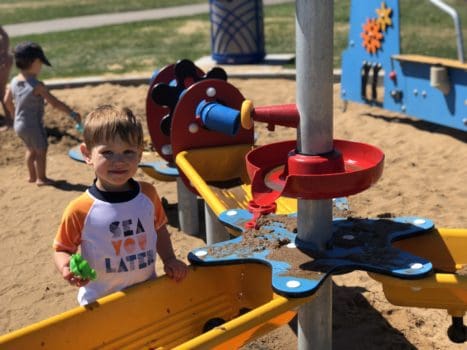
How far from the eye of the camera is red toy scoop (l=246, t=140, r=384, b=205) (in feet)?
6.79

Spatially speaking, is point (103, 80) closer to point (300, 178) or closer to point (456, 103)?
point (456, 103)

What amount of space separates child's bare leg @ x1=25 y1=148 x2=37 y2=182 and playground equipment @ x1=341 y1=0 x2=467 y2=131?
2743 mm

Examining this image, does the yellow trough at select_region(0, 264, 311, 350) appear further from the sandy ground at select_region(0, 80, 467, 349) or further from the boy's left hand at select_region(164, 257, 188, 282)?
the sandy ground at select_region(0, 80, 467, 349)

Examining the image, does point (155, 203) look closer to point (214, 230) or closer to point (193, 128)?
point (214, 230)

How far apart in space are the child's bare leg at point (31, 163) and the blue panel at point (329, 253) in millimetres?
2611

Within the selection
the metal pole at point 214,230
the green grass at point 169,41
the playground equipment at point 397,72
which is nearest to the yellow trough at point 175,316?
the metal pole at point 214,230

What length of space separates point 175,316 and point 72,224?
0.49 metres

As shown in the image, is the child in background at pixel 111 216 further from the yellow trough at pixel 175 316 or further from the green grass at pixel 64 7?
the green grass at pixel 64 7

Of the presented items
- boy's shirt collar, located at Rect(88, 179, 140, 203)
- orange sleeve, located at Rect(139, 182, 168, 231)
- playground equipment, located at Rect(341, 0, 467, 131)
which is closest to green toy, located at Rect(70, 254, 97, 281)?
boy's shirt collar, located at Rect(88, 179, 140, 203)

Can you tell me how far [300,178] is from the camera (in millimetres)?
2064

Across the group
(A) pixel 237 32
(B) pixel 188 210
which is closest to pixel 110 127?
(B) pixel 188 210

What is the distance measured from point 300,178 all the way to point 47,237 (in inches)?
89.7

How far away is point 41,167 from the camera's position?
4867 mm

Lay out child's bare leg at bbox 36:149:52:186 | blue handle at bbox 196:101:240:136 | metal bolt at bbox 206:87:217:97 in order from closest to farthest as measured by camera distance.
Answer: blue handle at bbox 196:101:240:136
metal bolt at bbox 206:87:217:97
child's bare leg at bbox 36:149:52:186
